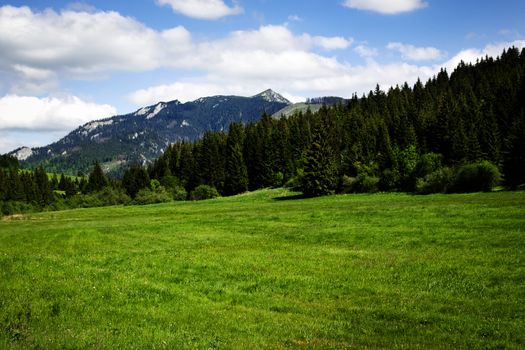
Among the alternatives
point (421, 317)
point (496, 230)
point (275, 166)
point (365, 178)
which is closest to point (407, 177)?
point (365, 178)

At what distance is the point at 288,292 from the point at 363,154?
303ft

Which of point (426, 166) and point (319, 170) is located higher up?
point (319, 170)

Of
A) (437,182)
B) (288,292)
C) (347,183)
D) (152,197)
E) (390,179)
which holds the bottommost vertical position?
(288,292)

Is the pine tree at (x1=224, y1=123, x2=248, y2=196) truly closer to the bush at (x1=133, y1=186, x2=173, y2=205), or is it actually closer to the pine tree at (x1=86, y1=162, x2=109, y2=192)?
the bush at (x1=133, y1=186, x2=173, y2=205)

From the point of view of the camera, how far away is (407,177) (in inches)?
3408

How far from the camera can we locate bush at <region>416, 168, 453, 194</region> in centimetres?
7400

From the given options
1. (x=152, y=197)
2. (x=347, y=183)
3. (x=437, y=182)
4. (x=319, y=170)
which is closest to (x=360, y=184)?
(x=347, y=183)

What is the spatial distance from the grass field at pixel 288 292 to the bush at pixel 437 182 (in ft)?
137

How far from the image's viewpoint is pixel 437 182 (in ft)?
247

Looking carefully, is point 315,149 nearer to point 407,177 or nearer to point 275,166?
point 407,177

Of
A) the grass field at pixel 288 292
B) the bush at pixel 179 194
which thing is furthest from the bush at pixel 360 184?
the grass field at pixel 288 292

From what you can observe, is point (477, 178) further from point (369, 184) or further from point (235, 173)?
point (235, 173)

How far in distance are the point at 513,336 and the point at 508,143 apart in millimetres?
71431

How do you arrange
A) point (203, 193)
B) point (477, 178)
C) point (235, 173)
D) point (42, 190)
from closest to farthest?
1. point (477, 178)
2. point (203, 193)
3. point (235, 173)
4. point (42, 190)
